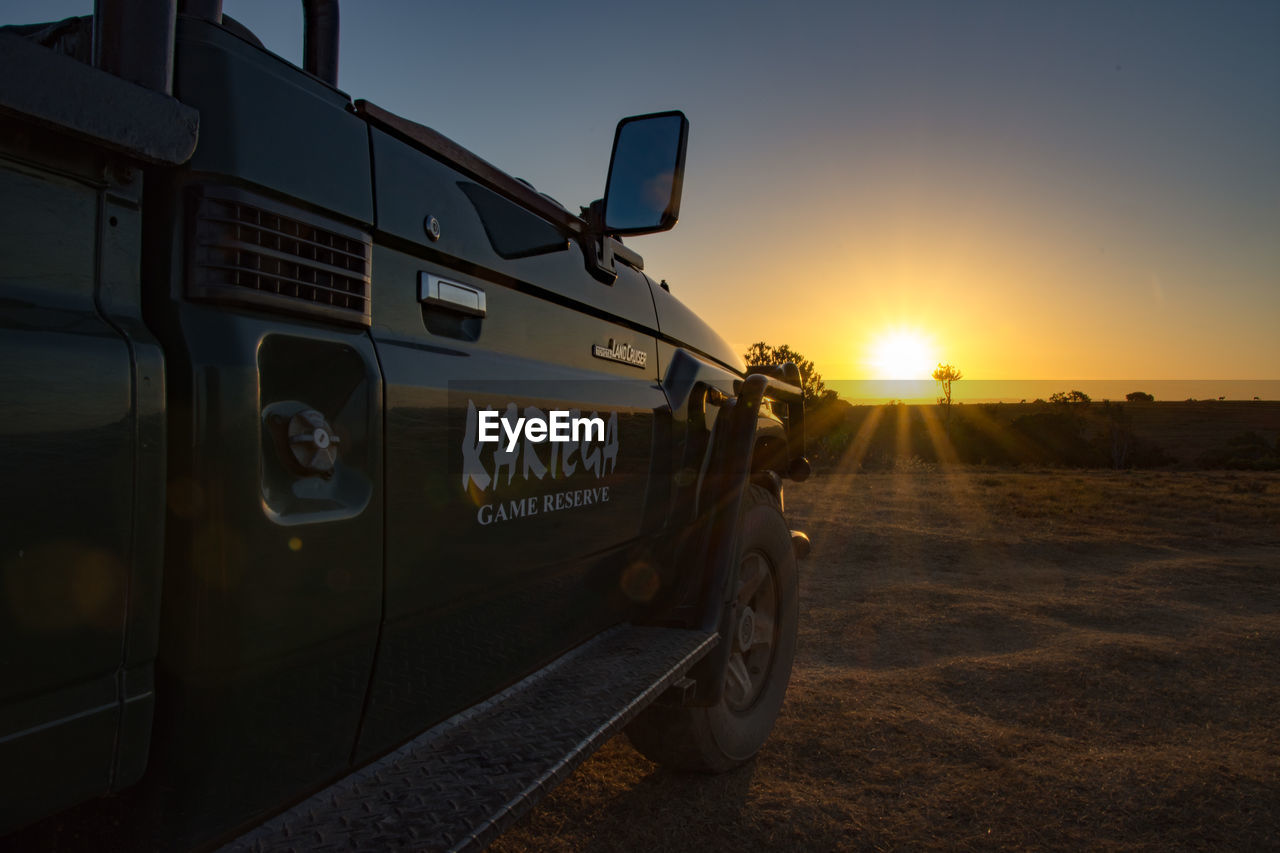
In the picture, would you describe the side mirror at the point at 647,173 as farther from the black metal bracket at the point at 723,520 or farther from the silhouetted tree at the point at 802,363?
the silhouetted tree at the point at 802,363

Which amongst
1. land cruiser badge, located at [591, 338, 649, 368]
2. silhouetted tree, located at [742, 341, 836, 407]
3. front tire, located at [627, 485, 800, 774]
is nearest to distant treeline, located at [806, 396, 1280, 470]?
silhouetted tree, located at [742, 341, 836, 407]

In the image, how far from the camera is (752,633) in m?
3.28

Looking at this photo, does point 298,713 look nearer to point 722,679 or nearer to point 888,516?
point 722,679

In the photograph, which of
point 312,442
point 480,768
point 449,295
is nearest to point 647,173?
point 449,295

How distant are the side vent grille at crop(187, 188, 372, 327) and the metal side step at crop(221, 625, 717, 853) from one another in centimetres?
82

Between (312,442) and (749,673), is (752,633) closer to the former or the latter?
(749,673)

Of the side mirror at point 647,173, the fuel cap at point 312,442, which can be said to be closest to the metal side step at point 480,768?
the fuel cap at point 312,442

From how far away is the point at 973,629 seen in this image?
5.46 m

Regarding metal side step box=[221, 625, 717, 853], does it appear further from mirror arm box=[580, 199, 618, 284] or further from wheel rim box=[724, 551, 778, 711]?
mirror arm box=[580, 199, 618, 284]

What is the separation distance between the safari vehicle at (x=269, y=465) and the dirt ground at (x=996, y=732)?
1.11m

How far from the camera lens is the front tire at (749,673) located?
114 inches

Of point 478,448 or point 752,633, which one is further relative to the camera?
point 752,633

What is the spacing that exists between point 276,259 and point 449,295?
436mm

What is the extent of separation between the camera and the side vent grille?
114 cm
